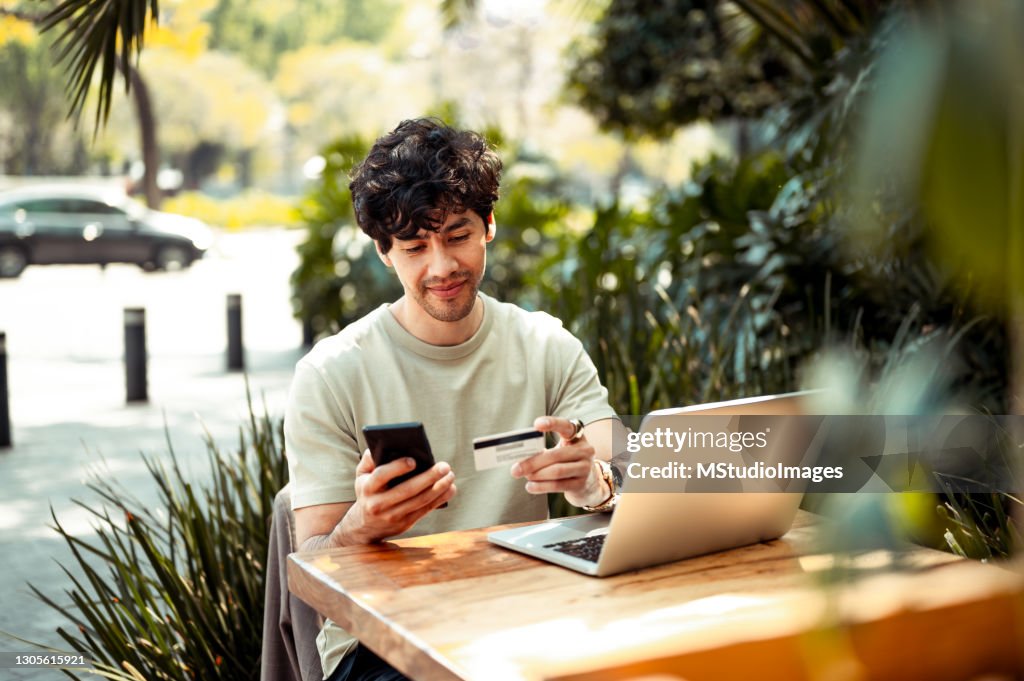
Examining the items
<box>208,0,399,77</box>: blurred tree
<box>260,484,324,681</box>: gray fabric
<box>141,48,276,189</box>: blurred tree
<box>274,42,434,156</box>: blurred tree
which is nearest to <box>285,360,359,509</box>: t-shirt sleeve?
<box>260,484,324,681</box>: gray fabric

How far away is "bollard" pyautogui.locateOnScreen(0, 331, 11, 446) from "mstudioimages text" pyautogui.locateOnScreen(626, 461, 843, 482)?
5.96 m

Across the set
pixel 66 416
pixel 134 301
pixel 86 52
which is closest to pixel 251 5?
pixel 134 301

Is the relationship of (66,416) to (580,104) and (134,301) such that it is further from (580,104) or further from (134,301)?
(134,301)

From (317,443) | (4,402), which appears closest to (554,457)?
(317,443)

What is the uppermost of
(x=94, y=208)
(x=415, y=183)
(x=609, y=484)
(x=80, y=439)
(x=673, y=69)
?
(x=673, y=69)

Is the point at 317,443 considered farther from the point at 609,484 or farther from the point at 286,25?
the point at 286,25

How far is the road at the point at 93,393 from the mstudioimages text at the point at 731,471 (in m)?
1.35

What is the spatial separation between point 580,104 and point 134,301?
7304mm

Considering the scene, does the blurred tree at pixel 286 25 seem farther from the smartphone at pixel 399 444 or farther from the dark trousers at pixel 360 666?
the smartphone at pixel 399 444

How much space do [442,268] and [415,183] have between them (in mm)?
172

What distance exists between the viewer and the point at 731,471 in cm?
163

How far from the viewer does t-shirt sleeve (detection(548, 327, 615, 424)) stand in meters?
2.40

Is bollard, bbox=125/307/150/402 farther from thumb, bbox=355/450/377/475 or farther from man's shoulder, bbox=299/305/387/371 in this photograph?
thumb, bbox=355/450/377/475

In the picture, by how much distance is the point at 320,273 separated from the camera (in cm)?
1036
